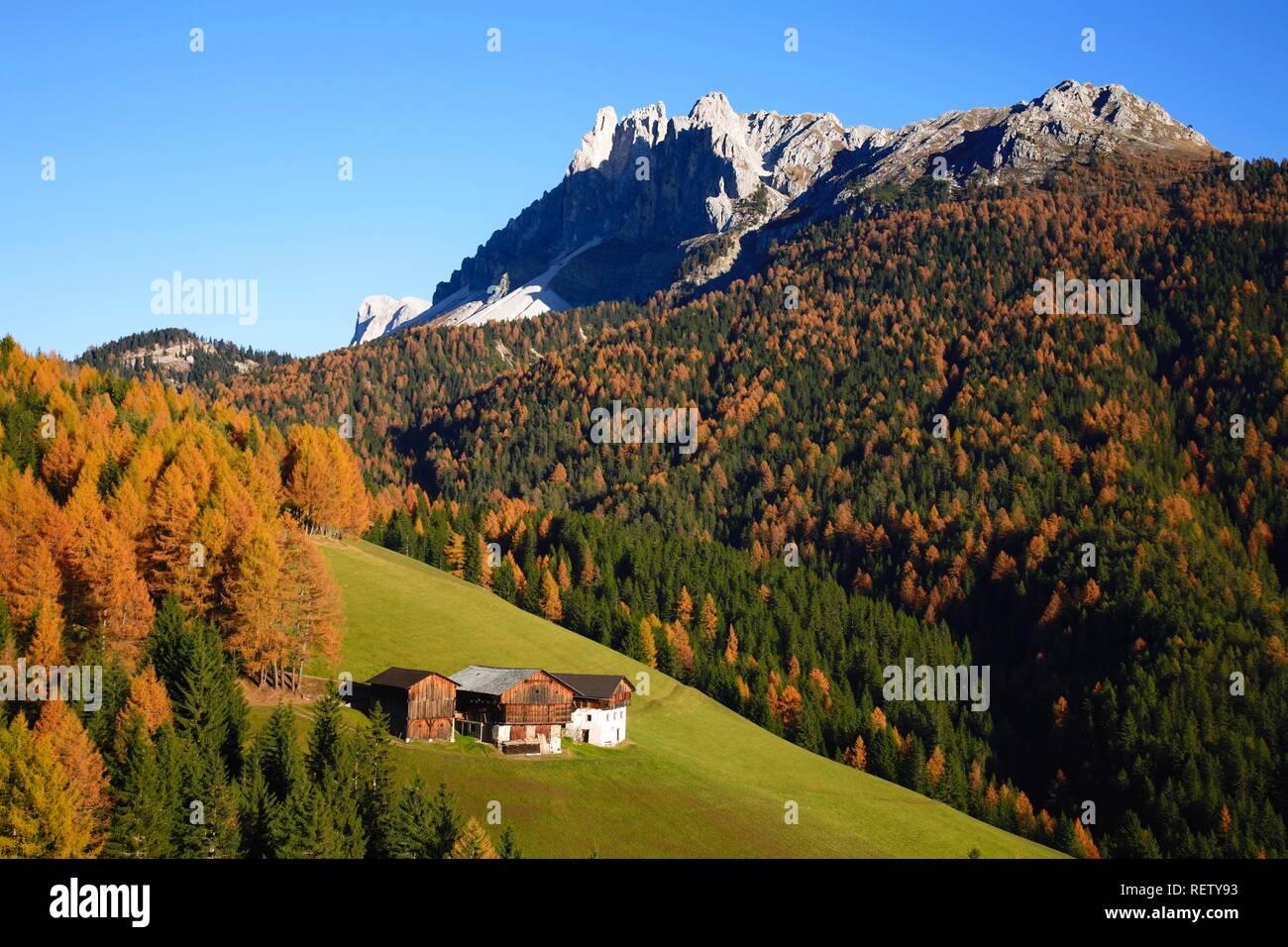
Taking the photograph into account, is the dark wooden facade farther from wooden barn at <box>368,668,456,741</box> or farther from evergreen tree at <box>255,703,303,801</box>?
evergreen tree at <box>255,703,303,801</box>

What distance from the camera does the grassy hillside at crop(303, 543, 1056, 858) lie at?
75.6 m

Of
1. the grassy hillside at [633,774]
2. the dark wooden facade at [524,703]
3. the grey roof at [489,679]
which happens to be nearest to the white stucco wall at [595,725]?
the dark wooden facade at [524,703]

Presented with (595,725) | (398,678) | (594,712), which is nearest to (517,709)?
(594,712)

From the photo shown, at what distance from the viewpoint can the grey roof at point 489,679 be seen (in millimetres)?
88000

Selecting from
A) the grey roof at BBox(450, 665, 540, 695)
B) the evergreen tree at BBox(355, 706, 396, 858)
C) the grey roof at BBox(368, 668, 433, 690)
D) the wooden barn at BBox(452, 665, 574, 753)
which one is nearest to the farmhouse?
the wooden barn at BBox(452, 665, 574, 753)

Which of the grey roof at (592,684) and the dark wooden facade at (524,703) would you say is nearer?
the dark wooden facade at (524,703)

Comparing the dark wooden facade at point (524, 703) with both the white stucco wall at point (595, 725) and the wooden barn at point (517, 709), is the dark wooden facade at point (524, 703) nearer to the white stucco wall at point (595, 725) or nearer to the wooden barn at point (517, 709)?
the wooden barn at point (517, 709)

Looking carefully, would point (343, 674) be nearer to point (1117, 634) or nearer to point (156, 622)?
point (156, 622)

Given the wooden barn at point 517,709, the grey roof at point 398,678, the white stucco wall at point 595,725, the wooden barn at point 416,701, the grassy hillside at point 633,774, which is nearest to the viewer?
the grassy hillside at point 633,774

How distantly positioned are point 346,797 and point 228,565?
33.3 metres

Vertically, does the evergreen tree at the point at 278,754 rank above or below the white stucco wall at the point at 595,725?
above

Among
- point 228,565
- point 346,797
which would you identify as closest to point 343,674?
point 228,565

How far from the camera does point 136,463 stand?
10262 centimetres

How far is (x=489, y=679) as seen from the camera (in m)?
90.9
